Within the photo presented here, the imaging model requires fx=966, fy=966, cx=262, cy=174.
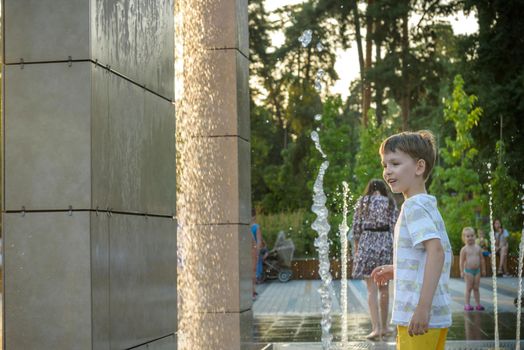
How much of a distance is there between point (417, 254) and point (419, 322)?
0.38 m

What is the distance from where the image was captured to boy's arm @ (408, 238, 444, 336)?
436cm

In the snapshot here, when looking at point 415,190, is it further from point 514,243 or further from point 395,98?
point 395,98

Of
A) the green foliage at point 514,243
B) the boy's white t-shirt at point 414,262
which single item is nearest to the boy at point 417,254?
the boy's white t-shirt at point 414,262

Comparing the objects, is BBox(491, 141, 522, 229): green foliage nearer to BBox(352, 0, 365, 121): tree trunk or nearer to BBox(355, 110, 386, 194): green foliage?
BBox(355, 110, 386, 194): green foliage

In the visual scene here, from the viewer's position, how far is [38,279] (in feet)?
14.2

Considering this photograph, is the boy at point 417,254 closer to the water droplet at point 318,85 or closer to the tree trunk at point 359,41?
the tree trunk at point 359,41

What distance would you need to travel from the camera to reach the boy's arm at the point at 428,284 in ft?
14.3

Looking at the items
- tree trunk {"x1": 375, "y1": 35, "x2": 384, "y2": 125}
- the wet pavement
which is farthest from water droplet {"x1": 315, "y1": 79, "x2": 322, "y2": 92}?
the wet pavement

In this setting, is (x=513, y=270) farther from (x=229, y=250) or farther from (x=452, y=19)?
(x=229, y=250)

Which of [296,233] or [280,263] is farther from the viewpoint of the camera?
[296,233]

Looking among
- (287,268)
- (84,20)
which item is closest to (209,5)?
(84,20)

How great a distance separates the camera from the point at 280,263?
2516 cm

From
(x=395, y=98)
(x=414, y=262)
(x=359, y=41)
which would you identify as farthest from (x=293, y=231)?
(x=414, y=262)

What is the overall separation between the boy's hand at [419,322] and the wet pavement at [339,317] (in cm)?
529
